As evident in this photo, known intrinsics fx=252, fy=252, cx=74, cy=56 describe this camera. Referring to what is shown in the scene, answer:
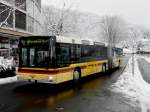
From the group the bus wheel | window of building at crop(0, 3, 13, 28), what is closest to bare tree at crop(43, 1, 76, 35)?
window of building at crop(0, 3, 13, 28)

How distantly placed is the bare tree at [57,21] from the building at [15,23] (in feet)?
9.75

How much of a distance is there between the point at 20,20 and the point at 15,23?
2757 millimetres

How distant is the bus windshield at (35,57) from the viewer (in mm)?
12625

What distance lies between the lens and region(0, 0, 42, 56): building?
31.4 meters

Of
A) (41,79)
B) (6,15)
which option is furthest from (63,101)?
(6,15)

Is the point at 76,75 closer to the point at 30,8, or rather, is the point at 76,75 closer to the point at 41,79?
the point at 41,79

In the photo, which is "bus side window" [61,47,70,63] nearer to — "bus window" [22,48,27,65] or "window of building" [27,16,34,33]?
"bus window" [22,48,27,65]

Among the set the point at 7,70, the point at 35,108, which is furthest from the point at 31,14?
the point at 35,108

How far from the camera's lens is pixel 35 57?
1288 centimetres

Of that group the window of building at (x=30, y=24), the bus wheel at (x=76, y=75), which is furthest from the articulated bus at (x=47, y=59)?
A: the window of building at (x=30, y=24)

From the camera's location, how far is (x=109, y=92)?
41.7 feet

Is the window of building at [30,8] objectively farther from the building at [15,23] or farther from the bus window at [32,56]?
the bus window at [32,56]

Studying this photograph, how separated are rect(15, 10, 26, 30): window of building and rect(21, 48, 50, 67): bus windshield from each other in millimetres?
26663

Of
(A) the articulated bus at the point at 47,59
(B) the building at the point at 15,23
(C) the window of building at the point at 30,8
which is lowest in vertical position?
(A) the articulated bus at the point at 47,59
